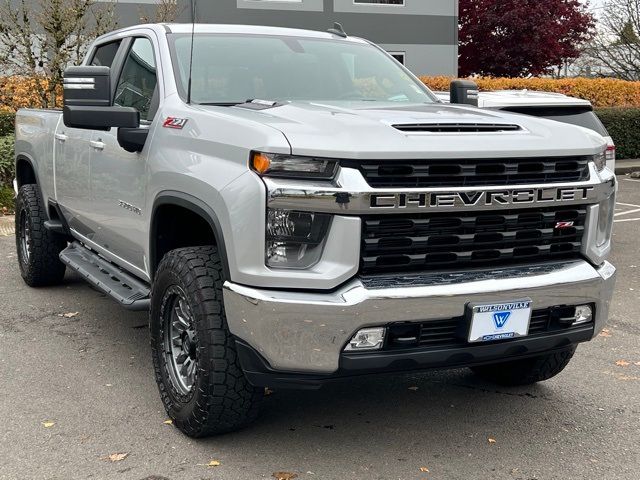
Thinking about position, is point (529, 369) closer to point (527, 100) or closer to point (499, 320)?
point (499, 320)

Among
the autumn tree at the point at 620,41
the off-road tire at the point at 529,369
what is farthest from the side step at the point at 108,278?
the autumn tree at the point at 620,41

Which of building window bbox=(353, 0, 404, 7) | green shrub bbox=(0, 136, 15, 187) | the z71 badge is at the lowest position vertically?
green shrub bbox=(0, 136, 15, 187)

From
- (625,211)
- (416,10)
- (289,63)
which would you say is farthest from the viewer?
(416,10)

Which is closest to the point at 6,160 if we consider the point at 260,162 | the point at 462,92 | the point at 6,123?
the point at 6,123

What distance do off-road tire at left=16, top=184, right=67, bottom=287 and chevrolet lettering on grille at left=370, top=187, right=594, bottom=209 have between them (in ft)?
13.6

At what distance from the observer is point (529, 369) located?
4508 mm

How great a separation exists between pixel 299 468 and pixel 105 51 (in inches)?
139

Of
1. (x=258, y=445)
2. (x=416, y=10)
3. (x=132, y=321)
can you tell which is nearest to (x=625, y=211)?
(x=132, y=321)

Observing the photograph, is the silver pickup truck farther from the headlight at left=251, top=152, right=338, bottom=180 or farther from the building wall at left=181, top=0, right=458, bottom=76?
the building wall at left=181, top=0, right=458, bottom=76

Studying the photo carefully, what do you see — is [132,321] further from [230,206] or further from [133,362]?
[230,206]

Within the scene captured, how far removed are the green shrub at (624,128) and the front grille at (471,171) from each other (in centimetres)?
1614

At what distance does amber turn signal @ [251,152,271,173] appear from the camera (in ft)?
10.8

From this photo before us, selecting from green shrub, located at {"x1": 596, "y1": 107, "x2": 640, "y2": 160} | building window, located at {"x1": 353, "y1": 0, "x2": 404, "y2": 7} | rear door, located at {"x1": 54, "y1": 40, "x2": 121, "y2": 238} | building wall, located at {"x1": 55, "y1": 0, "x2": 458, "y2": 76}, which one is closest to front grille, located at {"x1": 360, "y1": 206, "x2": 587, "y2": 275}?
rear door, located at {"x1": 54, "y1": 40, "x2": 121, "y2": 238}

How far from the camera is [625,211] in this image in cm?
1168
